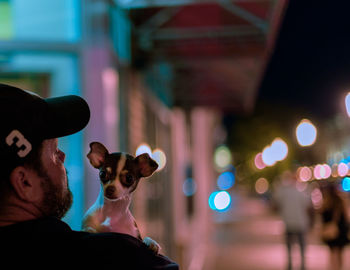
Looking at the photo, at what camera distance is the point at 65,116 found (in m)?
1.50

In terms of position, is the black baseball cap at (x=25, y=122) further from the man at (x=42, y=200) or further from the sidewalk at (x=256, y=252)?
the sidewalk at (x=256, y=252)

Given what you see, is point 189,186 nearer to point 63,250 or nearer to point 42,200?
point 42,200

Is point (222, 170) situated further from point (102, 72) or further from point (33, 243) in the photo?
point (33, 243)

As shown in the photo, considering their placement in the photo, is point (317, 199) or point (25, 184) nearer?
point (25, 184)

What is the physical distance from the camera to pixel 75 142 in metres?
5.73

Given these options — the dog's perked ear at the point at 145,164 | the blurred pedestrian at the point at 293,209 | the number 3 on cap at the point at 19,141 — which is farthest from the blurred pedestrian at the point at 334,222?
the number 3 on cap at the point at 19,141

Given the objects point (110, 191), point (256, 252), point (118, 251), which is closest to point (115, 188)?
point (110, 191)

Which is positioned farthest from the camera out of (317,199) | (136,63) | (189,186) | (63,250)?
(317,199)

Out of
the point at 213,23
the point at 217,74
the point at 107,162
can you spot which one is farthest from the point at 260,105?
the point at 107,162

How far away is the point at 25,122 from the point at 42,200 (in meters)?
0.21

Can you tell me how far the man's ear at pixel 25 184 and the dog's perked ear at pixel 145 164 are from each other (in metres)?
0.33

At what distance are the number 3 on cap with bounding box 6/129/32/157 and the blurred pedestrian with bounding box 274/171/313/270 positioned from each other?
9.58 m

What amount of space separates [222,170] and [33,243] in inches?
1906

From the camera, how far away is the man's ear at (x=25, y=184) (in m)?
1.46
